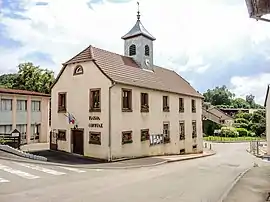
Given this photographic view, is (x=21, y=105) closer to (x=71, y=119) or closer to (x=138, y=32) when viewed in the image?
(x=71, y=119)

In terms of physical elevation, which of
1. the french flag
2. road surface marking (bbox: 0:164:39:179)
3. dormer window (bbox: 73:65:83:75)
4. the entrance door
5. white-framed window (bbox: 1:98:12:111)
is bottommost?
road surface marking (bbox: 0:164:39:179)

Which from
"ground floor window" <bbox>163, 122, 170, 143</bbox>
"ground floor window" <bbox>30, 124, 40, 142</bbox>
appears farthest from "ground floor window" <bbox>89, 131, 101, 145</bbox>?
"ground floor window" <bbox>30, 124, 40, 142</bbox>

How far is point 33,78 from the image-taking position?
55.2 metres

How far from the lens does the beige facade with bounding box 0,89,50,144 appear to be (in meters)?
33.5

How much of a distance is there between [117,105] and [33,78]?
32430mm

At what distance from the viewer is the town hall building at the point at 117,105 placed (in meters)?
26.1

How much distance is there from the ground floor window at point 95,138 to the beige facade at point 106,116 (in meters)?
0.16

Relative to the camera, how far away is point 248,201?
11031mm

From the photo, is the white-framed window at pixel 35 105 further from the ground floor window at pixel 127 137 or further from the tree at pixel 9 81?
the tree at pixel 9 81

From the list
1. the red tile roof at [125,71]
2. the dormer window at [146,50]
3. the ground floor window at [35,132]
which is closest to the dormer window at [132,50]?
the red tile roof at [125,71]

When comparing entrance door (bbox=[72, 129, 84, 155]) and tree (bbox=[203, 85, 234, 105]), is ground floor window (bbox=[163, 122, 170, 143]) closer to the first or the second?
entrance door (bbox=[72, 129, 84, 155])

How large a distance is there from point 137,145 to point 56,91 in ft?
27.3

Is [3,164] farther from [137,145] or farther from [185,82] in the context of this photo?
[185,82]

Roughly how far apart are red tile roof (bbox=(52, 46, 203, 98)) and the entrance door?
513 centimetres
